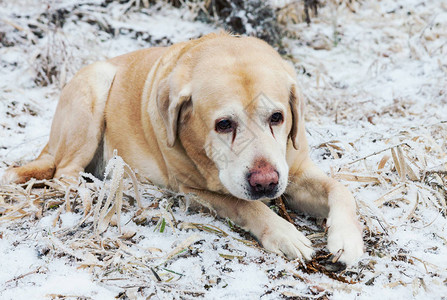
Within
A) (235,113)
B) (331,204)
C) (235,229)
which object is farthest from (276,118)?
(235,229)

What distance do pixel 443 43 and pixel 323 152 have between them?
322cm

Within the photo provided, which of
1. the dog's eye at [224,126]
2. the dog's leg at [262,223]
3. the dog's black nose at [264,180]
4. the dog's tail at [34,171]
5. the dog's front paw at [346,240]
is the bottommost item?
the dog's tail at [34,171]

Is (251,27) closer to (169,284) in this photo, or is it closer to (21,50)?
(21,50)

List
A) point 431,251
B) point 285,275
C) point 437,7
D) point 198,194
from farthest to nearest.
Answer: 1. point 437,7
2. point 198,194
3. point 431,251
4. point 285,275

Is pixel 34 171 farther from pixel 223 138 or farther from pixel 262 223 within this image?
pixel 262 223

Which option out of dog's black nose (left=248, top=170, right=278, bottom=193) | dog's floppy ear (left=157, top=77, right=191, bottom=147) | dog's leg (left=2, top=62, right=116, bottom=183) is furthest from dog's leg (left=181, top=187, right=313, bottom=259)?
dog's leg (left=2, top=62, right=116, bottom=183)

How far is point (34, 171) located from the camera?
3.29 m

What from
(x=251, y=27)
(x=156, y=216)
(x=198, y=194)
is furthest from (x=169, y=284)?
(x=251, y=27)

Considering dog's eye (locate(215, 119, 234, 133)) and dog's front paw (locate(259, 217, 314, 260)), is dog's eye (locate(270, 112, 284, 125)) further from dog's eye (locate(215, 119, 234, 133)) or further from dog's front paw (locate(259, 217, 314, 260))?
dog's front paw (locate(259, 217, 314, 260))

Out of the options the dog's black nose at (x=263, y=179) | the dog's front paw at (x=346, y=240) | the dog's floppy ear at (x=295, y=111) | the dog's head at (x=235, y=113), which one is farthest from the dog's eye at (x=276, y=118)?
the dog's front paw at (x=346, y=240)

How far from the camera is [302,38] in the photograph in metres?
6.14

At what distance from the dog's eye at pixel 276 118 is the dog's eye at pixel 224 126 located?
21 cm

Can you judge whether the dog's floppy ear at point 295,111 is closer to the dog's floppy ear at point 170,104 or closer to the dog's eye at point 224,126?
the dog's eye at point 224,126

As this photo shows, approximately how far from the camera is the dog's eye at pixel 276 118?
2.39 metres
